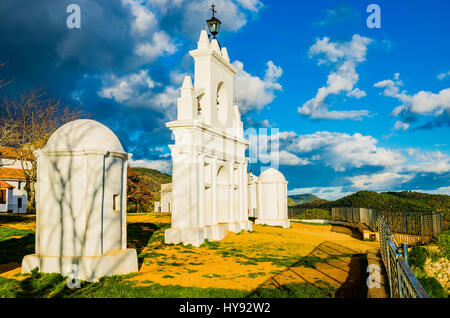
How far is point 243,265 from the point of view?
1141 cm

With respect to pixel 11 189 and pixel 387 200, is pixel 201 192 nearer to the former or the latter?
pixel 11 189

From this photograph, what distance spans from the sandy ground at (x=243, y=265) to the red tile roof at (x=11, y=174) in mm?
22260

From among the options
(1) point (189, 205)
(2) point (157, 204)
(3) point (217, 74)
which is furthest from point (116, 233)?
(2) point (157, 204)

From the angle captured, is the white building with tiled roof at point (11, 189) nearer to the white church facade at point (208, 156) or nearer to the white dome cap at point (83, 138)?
the white church facade at point (208, 156)

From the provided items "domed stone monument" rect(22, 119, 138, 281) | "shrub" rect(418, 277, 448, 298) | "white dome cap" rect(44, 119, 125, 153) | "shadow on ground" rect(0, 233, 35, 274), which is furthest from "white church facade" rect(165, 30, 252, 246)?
"shrub" rect(418, 277, 448, 298)

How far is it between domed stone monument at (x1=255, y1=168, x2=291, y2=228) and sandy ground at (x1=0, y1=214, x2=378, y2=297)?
9.56 m

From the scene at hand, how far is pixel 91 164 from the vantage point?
907cm

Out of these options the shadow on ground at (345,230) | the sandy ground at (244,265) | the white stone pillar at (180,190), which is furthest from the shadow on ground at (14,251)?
the shadow on ground at (345,230)

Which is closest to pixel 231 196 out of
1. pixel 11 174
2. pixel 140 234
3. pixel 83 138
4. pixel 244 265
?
pixel 140 234

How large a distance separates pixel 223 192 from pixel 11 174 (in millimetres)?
28154

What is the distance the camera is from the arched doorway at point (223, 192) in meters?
19.3

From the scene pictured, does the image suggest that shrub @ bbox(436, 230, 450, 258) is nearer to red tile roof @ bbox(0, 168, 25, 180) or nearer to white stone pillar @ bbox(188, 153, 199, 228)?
white stone pillar @ bbox(188, 153, 199, 228)

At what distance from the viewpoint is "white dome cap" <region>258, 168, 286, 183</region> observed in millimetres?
27031
